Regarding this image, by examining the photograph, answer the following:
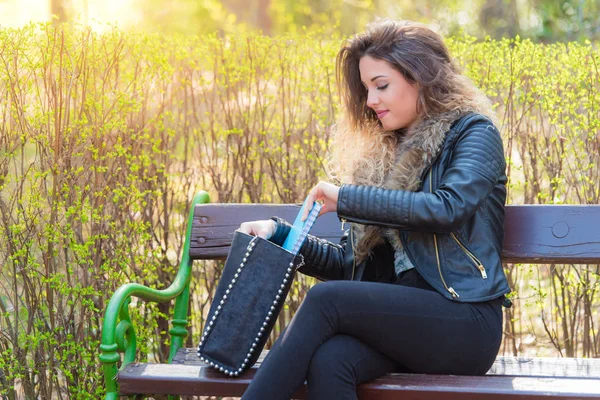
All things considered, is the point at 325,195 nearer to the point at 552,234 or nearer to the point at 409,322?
the point at 409,322

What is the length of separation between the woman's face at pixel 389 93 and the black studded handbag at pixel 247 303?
62 centimetres

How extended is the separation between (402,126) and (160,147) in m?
1.46

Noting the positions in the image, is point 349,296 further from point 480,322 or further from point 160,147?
point 160,147

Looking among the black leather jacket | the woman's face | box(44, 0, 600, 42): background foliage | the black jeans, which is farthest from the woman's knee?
box(44, 0, 600, 42): background foliage

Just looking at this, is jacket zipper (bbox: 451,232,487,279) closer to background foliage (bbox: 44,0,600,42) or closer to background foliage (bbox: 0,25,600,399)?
background foliage (bbox: 0,25,600,399)

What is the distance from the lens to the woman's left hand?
2.43m

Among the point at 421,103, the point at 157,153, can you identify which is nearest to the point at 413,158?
the point at 421,103

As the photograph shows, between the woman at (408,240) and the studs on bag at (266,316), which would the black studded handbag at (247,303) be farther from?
the woman at (408,240)

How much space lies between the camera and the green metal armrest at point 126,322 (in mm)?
2518

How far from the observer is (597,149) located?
3578 millimetres

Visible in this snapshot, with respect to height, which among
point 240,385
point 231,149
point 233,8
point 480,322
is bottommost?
point 240,385

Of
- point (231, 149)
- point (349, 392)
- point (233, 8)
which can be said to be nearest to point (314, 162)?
point (231, 149)

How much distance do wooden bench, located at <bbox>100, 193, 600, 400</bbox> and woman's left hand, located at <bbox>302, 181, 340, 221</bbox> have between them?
1.78ft

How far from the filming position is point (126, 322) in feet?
8.71
